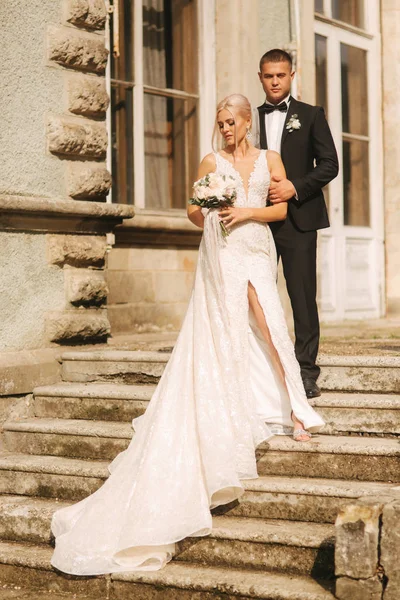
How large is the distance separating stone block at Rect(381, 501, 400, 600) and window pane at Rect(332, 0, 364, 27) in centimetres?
785

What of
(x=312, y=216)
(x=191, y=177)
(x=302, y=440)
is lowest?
(x=302, y=440)

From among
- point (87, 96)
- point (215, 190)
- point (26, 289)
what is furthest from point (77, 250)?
point (215, 190)

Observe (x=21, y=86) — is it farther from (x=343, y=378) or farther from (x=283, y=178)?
(x=343, y=378)

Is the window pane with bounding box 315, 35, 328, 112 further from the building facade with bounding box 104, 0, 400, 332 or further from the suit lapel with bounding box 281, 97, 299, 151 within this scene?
the suit lapel with bounding box 281, 97, 299, 151

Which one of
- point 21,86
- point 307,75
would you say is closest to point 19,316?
point 21,86

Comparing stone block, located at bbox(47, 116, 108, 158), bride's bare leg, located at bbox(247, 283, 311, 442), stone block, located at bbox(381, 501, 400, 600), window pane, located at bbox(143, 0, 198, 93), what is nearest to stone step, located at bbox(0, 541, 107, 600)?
stone block, located at bbox(381, 501, 400, 600)

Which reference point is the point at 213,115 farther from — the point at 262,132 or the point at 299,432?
the point at 299,432

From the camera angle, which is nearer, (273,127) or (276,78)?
(276,78)

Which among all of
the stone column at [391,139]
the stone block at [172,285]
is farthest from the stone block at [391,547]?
the stone column at [391,139]

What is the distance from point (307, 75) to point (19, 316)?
464 cm

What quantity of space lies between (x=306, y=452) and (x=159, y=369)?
1.43m

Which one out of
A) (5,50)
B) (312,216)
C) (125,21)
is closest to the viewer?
(312,216)

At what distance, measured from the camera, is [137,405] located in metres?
6.14

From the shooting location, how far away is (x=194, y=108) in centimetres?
973
